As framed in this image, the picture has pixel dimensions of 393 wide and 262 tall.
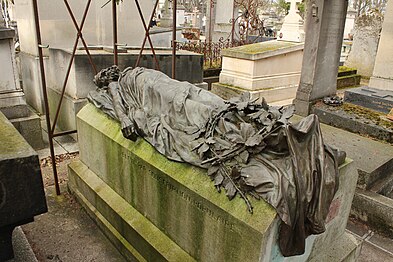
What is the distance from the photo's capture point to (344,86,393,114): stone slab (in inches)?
263

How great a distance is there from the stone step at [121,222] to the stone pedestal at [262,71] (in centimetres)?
547

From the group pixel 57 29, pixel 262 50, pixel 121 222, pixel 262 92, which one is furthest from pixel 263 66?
pixel 121 222

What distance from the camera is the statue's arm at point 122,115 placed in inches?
138

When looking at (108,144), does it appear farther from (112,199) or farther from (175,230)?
(175,230)

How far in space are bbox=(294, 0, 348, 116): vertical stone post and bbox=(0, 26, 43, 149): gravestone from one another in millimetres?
5400

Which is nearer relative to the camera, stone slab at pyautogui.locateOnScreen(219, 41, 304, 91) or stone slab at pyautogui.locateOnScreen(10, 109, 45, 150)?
stone slab at pyautogui.locateOnScreen(10, 109, 45, 150)

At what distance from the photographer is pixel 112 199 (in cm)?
400

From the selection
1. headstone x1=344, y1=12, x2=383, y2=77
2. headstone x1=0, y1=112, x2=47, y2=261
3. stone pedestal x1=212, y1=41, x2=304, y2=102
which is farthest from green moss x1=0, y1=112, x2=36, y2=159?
headstone x1=344, y1=12, x2=383, y2=77

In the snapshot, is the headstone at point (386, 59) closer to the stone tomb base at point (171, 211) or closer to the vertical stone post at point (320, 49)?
the vertical stone post at point (320, 49)

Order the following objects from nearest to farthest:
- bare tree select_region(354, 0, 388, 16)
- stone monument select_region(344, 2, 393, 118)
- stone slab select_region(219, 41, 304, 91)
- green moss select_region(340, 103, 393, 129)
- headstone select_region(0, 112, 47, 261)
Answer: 1. headstone select_region(0, 112, 47, 261)
2. green moss select_region(340, 103, 393, 129)
3. stone monument select_region(344, 2, 393, 118)
4. stone slab select_region(219, 41, 304, 91)
5. bare tree select_region(354, 0, 388, 16)

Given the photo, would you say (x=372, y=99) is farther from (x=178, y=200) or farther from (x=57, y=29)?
(x=57, y=29)

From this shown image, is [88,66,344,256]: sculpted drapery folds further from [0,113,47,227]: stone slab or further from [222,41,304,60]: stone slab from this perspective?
[222,41,304,60]: stone slab

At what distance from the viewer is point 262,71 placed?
9.18 meters

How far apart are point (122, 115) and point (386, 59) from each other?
708cm
